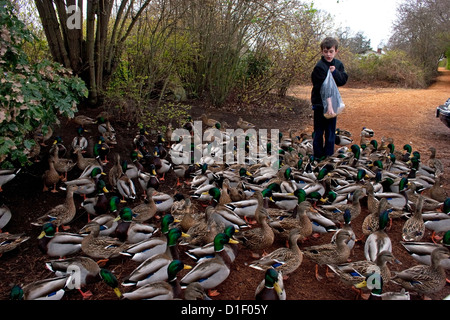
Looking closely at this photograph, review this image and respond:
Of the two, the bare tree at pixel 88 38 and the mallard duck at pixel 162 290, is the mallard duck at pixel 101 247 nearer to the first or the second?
the mallard duck at pixel 162 290

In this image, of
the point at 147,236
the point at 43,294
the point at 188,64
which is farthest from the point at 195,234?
the point at 188,64

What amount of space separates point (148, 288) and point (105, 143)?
4.58 meters

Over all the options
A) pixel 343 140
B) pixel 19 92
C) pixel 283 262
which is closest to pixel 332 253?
pixel 283 262

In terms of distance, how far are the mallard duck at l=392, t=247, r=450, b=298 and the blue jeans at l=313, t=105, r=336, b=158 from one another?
11.0ft

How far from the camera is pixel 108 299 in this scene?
3.55 meters

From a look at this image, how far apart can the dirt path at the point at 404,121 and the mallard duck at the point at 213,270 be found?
200 inches

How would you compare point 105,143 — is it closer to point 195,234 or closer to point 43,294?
→ point 195,234

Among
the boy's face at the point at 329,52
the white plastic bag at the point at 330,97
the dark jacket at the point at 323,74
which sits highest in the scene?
the boy's face at the point at 329,52

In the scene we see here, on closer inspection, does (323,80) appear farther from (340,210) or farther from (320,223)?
(320,223)

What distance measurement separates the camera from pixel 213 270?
357cm

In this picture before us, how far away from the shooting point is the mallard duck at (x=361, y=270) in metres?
3.50

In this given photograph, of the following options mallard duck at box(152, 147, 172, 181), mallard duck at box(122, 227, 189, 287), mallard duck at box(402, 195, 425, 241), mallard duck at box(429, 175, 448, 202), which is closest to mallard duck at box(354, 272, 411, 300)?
mallard duck at box(402, 195, 425, 241)

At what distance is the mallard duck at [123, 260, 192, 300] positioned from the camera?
3.18 m

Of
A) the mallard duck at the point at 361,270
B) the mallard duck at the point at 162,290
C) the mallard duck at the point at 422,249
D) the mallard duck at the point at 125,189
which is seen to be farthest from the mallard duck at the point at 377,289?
the mallard duck at the point at 125,189
